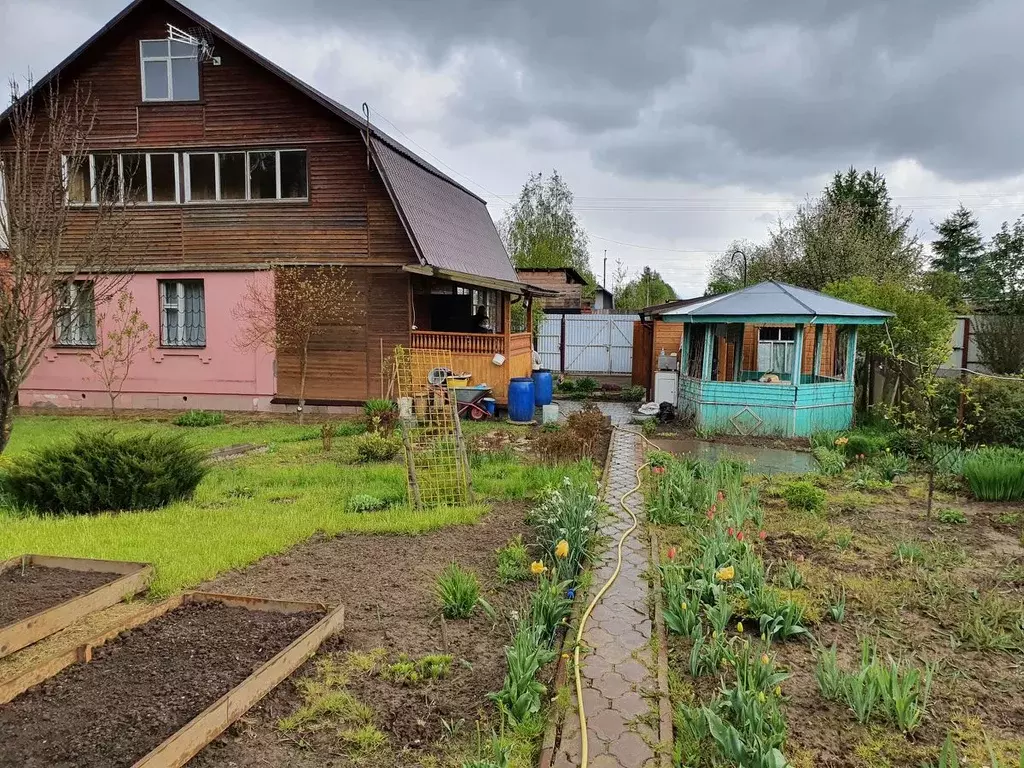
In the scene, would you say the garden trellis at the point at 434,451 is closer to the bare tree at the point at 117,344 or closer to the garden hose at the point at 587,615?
the garden hose at the point at 587,615

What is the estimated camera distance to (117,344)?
14773 mm

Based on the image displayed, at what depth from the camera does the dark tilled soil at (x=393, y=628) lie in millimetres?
2975

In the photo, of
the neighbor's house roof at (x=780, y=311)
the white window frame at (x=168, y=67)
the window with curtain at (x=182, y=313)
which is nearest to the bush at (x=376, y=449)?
the neighbor's house roof at (x=780, y=311)

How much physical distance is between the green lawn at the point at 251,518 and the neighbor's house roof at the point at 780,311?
17.0 ft

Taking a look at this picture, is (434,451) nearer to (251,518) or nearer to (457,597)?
(251,518)

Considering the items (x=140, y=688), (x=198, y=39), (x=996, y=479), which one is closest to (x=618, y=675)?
(x=140, y=688)

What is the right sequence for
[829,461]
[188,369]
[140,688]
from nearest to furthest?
[140,688], [829,461], [188,369]

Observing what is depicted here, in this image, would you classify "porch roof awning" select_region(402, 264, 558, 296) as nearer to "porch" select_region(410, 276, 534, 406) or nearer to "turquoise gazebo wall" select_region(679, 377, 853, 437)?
"porch" select_region(410, 276, 534, 406)

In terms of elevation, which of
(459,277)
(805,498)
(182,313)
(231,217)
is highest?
(231,217)

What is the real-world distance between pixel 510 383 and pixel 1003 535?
9.02 m

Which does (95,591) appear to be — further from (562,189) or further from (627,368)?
(562,189)

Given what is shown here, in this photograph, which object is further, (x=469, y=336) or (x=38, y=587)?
(x=469, y=336)

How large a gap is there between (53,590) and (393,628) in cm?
246

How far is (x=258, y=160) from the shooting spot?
48.9ft
